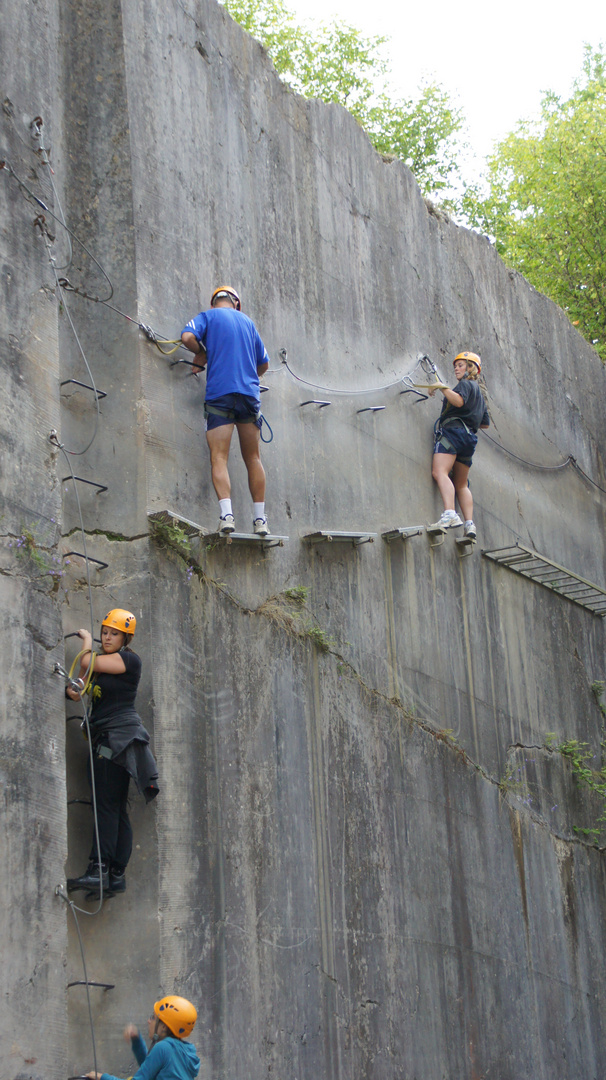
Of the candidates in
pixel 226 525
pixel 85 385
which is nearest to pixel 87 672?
pixel 226 525

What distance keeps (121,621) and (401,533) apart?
3.12 m

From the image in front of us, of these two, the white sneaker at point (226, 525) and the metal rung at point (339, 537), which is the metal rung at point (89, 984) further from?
the metal rung at point (339, 537)

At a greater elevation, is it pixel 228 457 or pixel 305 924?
pixel 228 457

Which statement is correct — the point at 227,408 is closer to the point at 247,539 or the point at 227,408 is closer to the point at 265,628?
the point at 247,539

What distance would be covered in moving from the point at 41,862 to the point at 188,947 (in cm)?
109

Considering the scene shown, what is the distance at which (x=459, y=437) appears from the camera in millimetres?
9766

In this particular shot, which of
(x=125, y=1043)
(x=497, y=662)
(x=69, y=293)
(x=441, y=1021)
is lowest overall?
(x=441, y=1021)

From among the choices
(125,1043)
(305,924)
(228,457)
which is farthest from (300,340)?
(125,1043)

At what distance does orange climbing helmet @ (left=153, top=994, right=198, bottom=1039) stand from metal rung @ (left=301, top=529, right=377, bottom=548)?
3.33 m

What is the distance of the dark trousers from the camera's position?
596 centimetres

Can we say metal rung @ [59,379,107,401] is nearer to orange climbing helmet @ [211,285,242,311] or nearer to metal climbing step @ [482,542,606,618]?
orange climbing helmet @ [211,285,242,311]

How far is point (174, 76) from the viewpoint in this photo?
7.69m

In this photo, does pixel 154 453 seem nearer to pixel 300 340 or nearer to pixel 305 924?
pixel 300 340

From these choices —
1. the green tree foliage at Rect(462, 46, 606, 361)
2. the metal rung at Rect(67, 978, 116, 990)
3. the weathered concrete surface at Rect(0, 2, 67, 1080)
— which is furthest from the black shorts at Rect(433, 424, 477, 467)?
the green tree foliage at Rect(462, 46, 606, 361)
